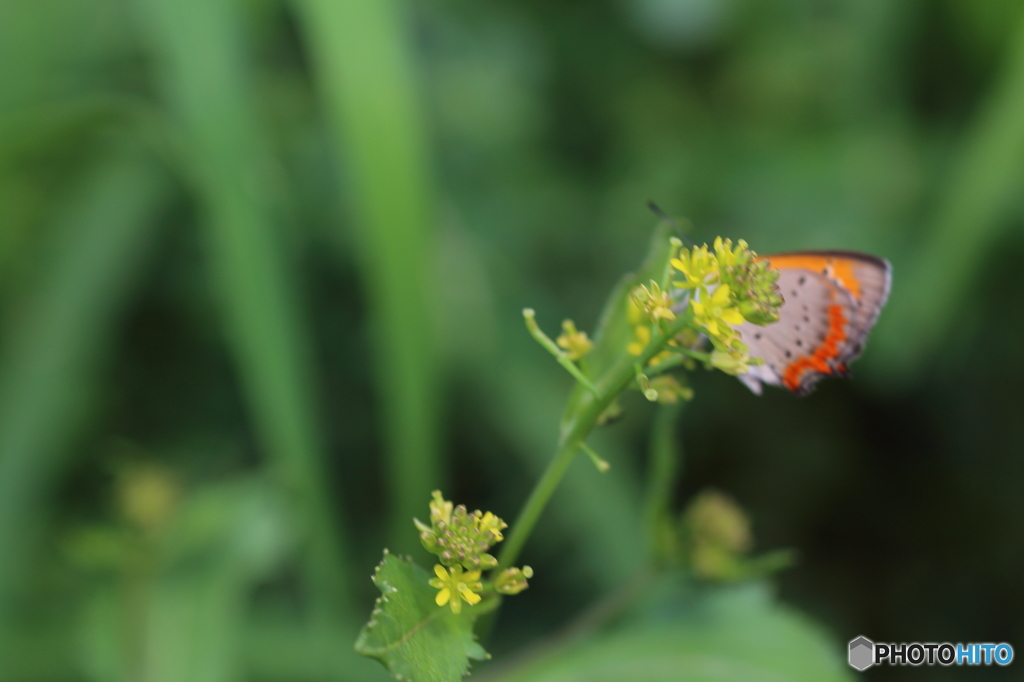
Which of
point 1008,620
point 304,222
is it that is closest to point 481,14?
point 304,222

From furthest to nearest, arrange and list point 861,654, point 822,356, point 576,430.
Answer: point 861,654 < point 822,356 < point 576,430

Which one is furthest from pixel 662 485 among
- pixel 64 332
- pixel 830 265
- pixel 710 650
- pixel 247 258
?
pixel 64 332

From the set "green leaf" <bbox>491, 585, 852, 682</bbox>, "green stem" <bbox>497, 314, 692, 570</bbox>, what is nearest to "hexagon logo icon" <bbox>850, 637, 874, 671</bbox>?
"green leaf" <bbox>491, 585, 852, 682</bbox>

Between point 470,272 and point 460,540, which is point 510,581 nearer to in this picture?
point 460,540

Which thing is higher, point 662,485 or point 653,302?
point 662,485

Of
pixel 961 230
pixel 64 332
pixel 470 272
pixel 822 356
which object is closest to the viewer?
pixel 822 356

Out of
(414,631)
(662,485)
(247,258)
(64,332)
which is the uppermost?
(247,258)

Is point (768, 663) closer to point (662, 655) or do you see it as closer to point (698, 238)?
point (662, 655)

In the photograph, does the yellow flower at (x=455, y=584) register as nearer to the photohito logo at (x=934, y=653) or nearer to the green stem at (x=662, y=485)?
the green stem at (x=662, y=485)
